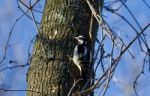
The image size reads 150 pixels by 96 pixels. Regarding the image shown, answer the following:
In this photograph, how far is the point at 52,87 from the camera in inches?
98.1

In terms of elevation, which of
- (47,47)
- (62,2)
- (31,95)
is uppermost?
(62,2)

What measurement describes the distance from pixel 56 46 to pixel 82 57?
13 cm

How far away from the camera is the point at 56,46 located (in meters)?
2.56

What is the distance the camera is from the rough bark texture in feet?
8.21

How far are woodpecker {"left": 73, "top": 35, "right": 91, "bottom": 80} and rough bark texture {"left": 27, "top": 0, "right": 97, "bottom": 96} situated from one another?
1.1 inches

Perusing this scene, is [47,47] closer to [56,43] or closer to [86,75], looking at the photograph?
[56,43]

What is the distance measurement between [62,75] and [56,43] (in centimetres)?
16

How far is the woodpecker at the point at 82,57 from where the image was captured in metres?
2.48

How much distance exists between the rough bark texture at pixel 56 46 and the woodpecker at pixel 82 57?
3cm

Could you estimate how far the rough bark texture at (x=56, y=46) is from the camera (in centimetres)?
250

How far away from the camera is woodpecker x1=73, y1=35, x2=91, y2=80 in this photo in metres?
2.48

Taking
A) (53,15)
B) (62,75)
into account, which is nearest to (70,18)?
(53,15)

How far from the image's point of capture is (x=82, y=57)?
2.58 meters

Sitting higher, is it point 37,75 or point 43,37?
point 43,37
